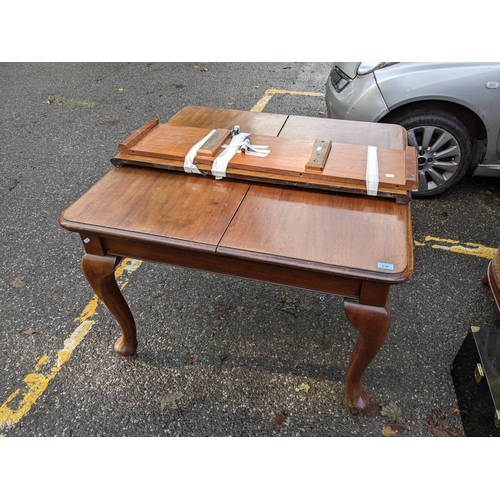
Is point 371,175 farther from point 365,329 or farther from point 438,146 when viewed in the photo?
point 438,146

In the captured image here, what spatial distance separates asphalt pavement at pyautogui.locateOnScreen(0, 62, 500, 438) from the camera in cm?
193

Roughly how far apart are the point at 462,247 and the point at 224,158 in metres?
2.07

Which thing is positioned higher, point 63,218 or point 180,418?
point 63,218

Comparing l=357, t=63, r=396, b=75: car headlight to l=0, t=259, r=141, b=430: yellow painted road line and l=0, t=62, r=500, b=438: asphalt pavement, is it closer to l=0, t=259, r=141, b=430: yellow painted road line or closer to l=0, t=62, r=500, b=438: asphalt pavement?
l=0, t=62, r=500, b=438: asphalt pavement

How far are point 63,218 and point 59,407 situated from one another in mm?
1044

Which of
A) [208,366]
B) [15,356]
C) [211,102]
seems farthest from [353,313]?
[211,102]

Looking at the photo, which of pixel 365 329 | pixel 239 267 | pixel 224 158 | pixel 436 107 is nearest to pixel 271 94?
pixel 436 107

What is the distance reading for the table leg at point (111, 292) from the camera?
5.57ft

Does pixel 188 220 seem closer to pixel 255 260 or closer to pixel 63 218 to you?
pixel 255 260

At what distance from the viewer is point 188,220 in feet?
5.16

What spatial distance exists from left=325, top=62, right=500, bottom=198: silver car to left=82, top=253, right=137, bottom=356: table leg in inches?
89.8

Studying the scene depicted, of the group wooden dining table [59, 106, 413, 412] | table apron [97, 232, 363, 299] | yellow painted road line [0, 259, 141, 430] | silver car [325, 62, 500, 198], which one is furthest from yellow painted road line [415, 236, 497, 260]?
yellow painted road line [0, 259, 141, 430]

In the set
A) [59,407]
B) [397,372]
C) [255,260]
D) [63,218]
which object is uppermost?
[63,218]

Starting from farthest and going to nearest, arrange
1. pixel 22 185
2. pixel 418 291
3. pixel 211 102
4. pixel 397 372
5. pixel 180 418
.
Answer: pixel 211 102
pixel 22 185
pixel 418 291
pixel 397 372
pixel 180 418
